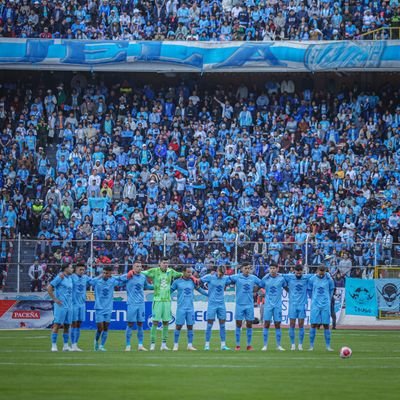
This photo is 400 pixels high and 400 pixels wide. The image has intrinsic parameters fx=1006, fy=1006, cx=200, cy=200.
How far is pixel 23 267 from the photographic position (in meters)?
35.5

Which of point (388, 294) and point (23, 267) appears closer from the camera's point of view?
point (23, 267)

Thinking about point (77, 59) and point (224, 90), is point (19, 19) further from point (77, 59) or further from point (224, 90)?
point (224, 90)

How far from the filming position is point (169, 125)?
46781 mm

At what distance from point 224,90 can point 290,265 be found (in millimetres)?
15879

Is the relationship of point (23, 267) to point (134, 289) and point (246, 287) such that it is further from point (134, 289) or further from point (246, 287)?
point (246, 287)

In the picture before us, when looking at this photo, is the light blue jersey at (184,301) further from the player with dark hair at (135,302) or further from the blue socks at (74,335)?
the blue socks at (74,335)

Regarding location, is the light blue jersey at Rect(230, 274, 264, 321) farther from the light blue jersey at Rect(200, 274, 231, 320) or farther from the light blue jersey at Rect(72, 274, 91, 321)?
the light blue jersey at Rect(72, 274, 91, 321)

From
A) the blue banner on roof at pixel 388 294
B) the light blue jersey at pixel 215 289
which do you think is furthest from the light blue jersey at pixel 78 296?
the blue banner on roof at pixel 388 294

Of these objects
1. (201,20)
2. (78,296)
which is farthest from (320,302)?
(201,20)

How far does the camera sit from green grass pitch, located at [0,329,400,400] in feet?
52.7

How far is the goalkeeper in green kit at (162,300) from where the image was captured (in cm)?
2500

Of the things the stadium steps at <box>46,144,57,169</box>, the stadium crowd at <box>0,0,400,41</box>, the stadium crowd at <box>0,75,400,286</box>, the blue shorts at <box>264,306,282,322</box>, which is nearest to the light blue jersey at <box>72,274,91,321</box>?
the blue shorts at <box>264,306,282,322</box>

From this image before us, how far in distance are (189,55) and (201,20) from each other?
2422 millimetres

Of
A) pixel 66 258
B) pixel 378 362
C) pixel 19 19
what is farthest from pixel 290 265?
pixel 19 19
